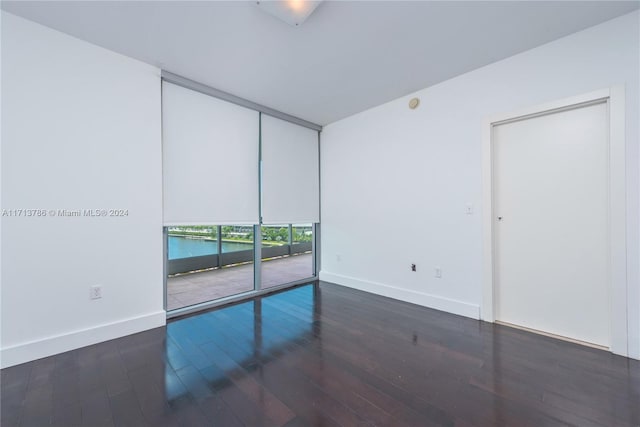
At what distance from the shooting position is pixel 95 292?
232cm

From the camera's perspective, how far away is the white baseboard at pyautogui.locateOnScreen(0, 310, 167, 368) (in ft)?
6.42

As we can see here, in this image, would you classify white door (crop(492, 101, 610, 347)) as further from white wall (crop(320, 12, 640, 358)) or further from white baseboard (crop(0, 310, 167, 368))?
white baseboard (crop(0, 310, 167, 368))

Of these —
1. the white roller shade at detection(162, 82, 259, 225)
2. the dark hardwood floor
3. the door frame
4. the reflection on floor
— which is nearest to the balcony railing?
the reflection on floor

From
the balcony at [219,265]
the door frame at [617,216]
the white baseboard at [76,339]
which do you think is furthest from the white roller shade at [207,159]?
the door frame at [617,216]

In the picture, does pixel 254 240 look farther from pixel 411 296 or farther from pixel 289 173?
pixel 411 296

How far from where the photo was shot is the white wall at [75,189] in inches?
78.4

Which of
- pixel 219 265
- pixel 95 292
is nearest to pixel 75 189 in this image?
pixel 95 292

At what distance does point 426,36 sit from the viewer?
2.21 metres

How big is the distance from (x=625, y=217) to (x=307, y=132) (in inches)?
148

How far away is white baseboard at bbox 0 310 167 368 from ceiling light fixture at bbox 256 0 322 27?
9.74 feet

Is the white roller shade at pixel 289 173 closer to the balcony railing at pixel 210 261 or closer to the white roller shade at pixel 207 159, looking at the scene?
the white roller shade at pixel 207 159

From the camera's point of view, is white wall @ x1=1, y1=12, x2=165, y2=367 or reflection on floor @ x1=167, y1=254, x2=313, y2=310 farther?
reflection on floor @ x1=167, y1=254, x2=313, y2=310

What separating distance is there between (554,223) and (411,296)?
1672mm

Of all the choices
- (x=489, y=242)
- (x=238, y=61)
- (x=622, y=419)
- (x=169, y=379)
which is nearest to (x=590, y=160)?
(x=489, y=242)
